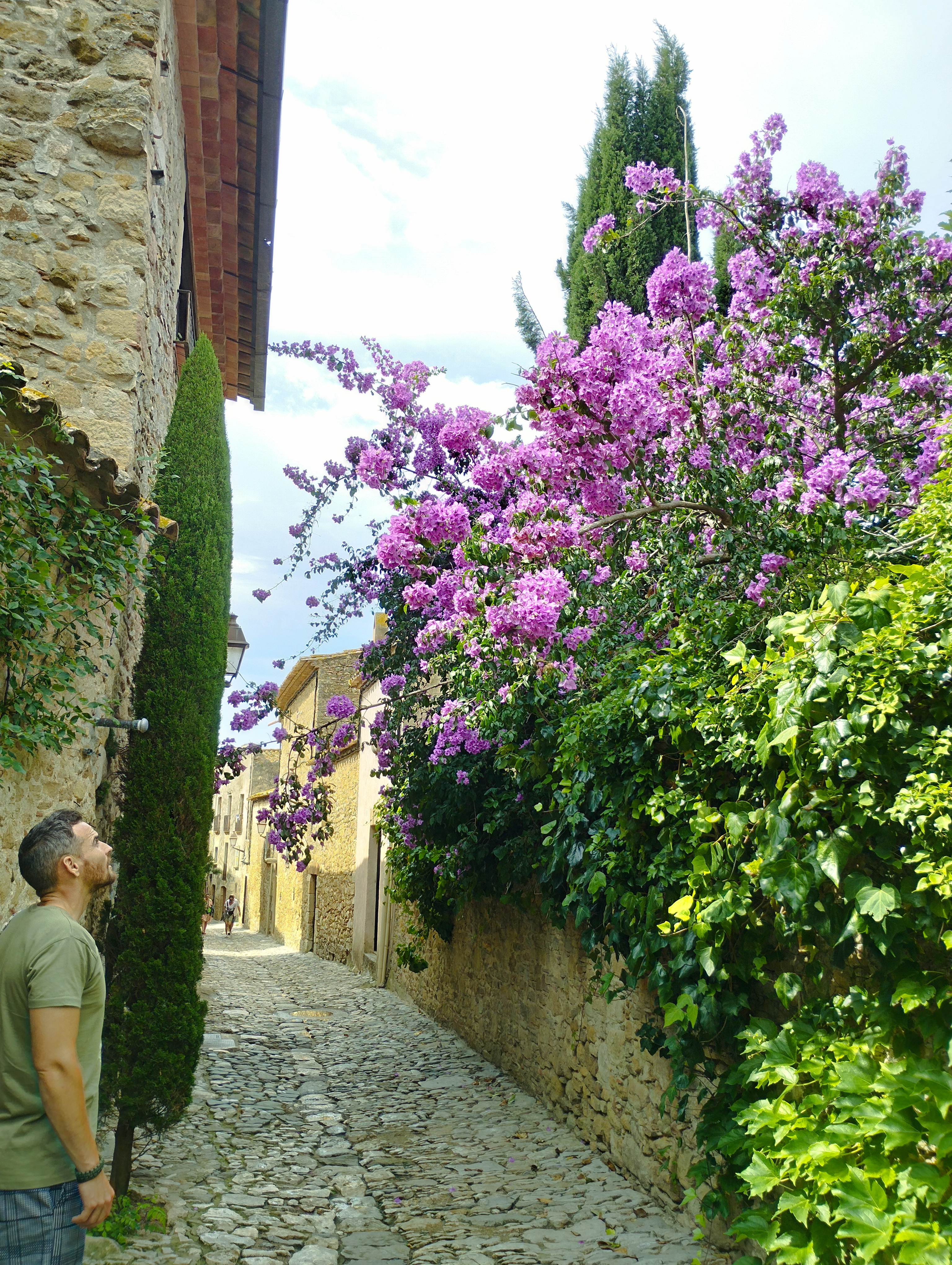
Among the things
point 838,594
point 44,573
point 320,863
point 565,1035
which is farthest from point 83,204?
point 320,863

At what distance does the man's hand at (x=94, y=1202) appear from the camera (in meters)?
2.15

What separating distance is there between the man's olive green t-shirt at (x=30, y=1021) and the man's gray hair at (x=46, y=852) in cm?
8

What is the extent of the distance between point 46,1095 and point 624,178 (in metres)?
11.7

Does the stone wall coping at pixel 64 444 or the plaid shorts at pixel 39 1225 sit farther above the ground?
the stone wall coping at pixel 64 444

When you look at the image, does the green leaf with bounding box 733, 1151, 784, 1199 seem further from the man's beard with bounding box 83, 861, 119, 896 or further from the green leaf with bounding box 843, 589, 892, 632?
the man's beard with bounding box 83, 861, 119, 896

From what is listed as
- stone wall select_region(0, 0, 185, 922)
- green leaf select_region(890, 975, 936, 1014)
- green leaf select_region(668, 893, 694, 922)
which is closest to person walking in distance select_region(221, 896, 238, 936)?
stone wall select_region(0, 0, 185, 922)

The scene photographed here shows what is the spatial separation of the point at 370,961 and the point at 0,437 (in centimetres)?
1255

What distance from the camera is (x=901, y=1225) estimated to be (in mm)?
2262

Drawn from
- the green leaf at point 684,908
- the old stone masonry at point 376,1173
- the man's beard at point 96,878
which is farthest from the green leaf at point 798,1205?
the man's beard at point 96,878

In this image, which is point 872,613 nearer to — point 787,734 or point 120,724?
point 787,734

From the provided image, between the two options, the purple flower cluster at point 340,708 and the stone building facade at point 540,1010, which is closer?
the stone building facade at point 540,1010

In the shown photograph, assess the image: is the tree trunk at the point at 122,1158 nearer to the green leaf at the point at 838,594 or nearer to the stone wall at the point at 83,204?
the stone wall at the point at 83,204

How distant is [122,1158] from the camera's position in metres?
4.31

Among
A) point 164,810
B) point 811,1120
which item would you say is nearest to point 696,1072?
point 811,1120
